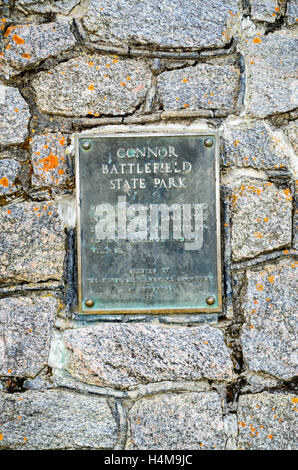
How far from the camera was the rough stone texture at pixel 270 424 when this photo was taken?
5.51ft

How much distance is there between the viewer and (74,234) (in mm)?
1773

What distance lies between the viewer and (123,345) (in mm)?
1717

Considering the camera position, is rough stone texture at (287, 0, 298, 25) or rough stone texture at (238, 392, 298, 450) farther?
rough stone texture at (287, 0, 298, 25)

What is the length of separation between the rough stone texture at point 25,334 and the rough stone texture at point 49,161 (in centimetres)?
46

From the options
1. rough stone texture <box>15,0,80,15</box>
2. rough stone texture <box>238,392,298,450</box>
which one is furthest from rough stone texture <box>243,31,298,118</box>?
rough stone texture <box>238,392,298,450</box>

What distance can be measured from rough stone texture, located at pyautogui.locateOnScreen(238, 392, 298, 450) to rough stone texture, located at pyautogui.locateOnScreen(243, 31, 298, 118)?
3.60ft

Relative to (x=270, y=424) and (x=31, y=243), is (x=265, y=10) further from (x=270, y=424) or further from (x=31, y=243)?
(x=270, y=424)

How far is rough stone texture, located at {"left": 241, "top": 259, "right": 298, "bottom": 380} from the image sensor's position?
1.70 m

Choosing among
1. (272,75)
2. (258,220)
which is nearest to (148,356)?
(258,220)

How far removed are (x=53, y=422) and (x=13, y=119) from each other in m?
1.18

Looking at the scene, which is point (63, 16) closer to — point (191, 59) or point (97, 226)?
point (191, 59)

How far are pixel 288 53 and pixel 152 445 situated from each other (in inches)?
62.7

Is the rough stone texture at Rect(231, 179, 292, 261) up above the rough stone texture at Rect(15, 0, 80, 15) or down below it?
below

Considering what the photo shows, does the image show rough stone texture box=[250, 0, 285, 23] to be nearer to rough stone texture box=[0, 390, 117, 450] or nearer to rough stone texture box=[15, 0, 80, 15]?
rough stone texture box=[15, 0, 80, 15]
